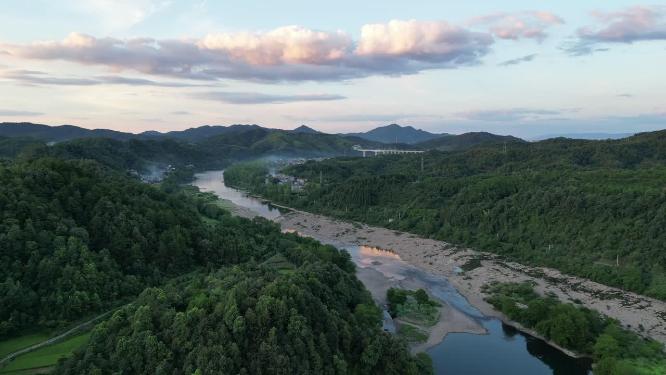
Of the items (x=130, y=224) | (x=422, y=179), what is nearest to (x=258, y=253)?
(x=130, y=224)

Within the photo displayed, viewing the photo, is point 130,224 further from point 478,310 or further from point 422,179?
point 422,179

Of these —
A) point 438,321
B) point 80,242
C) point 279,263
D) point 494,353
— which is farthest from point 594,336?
point 80,242

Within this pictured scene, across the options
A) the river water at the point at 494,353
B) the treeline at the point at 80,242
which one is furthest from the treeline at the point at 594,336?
the treeline at the point at 80,242

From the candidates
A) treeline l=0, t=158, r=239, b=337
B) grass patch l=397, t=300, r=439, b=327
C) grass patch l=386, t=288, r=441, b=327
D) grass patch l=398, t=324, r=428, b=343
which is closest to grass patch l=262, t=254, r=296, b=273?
treeline l=0, t=158, r=239, b=337

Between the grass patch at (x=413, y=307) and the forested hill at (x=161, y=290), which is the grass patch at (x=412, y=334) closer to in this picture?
the grass patch at (x=413, y=307)

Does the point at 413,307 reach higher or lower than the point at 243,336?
lower

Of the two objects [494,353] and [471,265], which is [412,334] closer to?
[494,353]

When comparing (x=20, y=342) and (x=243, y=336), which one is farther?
(x=20, y=342)
